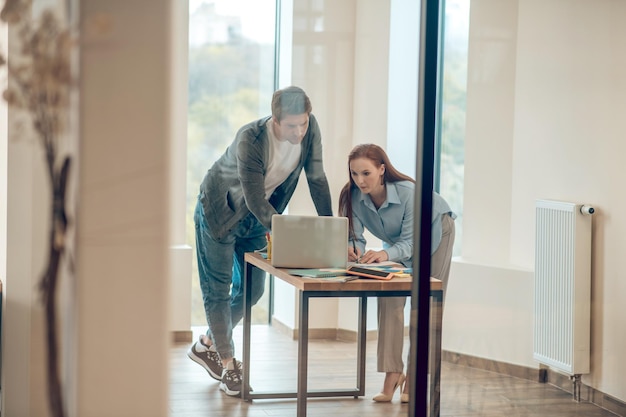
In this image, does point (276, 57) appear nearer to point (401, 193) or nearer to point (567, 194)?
point (401, 193)

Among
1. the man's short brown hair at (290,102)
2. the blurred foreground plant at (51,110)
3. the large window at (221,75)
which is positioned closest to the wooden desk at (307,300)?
the large window at (221,75)

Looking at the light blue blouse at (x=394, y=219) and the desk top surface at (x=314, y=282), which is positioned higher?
the light blue blouse at (x=394, y=219)

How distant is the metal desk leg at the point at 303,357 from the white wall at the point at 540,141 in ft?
2.12

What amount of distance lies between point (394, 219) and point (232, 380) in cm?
89

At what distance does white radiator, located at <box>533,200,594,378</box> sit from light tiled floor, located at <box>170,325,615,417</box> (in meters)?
0.16

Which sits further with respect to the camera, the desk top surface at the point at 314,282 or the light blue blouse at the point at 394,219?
the light blue blouse at the point at 394,219

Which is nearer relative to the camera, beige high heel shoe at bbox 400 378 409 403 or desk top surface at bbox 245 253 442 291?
desk top surface at bbox 245 253 442 291

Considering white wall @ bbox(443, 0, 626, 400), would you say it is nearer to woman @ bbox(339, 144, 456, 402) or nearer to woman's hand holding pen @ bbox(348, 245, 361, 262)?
woman @ bbox(339, 144, 456, 402)

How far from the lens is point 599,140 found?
3.40m

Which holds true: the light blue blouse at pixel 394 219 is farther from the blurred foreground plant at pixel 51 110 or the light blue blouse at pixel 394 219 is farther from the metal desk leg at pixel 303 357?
the blurred foreground plant at pixel 51 110

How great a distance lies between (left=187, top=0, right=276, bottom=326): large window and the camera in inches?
115

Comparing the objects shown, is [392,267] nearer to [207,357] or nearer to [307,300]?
[307,300]

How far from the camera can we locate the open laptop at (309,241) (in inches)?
123

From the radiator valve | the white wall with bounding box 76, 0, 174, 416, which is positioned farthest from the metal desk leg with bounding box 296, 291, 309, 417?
the radiator valve
